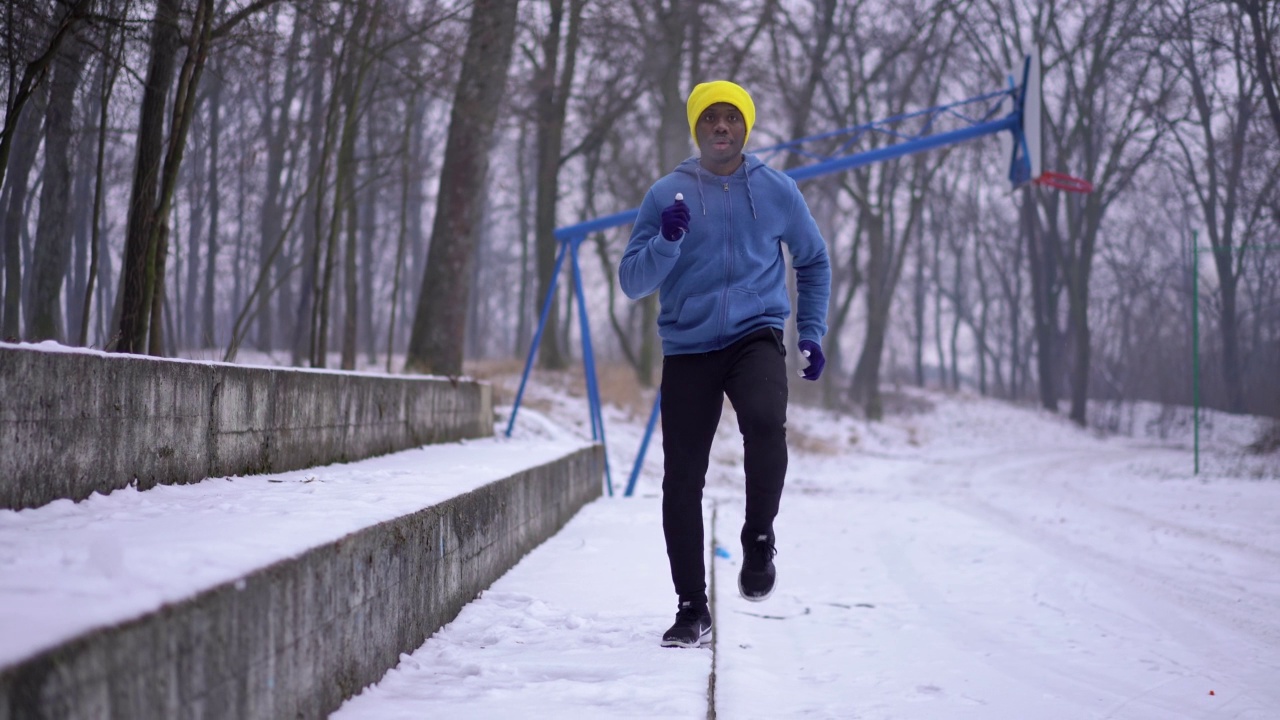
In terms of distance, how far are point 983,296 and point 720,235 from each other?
117 ft

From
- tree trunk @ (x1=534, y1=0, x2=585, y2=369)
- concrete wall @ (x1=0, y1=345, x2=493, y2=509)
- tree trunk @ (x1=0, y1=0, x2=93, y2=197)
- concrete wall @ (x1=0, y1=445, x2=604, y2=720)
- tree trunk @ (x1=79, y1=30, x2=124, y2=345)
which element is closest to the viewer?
concrete wall @ (x1=0, y1=445, x2=604, y2=720)

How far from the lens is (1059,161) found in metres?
26.4

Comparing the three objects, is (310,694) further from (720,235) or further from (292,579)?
(720,235)

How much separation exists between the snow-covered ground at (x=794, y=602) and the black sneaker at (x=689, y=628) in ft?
0.25

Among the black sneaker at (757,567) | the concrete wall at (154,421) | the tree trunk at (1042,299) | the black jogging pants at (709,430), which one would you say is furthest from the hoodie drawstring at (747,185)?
the tree trunk at (1042,299)

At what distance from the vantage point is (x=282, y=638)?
2.13 m

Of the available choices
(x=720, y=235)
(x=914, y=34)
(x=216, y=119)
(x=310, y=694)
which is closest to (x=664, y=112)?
(x=914, y=34)

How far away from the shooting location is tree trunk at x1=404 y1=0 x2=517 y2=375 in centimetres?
1019

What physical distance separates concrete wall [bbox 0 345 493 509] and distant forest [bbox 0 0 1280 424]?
3.20 feet

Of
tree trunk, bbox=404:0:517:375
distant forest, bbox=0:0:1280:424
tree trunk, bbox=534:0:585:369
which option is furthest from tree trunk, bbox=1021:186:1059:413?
tree trunk, bbox=404:0:517:375

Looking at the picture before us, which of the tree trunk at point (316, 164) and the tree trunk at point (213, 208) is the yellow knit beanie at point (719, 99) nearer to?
the tree trunk at point (213, 208)

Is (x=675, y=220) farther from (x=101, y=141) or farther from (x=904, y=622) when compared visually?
(x=101, y=141)

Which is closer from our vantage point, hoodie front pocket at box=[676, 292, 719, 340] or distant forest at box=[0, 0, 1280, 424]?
hoodie front pocket at box=[676, 292, 719, 340]

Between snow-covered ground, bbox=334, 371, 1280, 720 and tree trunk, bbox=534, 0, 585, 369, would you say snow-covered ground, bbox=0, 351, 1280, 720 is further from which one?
tree trunk, bbox=534, 0, 585, 369
